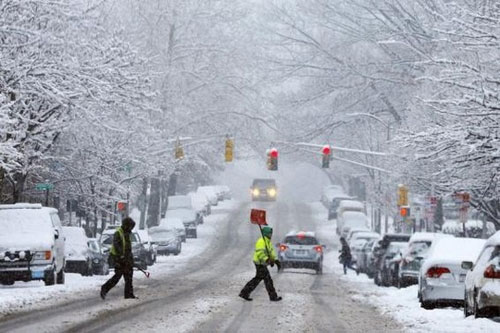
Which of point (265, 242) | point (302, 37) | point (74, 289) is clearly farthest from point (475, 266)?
point (302, 37)

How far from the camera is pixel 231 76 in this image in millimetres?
69500

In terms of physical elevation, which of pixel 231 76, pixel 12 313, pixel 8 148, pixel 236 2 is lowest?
pixel 12 313

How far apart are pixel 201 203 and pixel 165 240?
29.0 meters

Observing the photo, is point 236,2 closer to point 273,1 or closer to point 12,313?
point 273,1

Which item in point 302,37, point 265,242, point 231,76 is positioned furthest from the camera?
point 231,76

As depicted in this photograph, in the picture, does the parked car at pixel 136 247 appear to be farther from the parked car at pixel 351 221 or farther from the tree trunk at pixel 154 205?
the parked car at pixel 351 221

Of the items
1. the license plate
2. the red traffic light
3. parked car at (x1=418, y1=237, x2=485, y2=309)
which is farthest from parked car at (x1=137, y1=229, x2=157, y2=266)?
parked car at (x1=418, y1=237, x2=485, y2=309)

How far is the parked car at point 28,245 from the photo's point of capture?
28.5 metres

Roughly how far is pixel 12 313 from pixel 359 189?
90600mm

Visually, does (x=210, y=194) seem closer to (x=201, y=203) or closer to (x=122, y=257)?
(x=201, y=203)

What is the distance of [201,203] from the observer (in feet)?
289

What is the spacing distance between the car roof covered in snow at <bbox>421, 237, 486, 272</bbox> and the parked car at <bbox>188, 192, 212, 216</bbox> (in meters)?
59.6

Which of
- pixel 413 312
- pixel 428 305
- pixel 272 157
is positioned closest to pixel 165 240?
pixel 272 157

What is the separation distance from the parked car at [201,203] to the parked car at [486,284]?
64658mm
